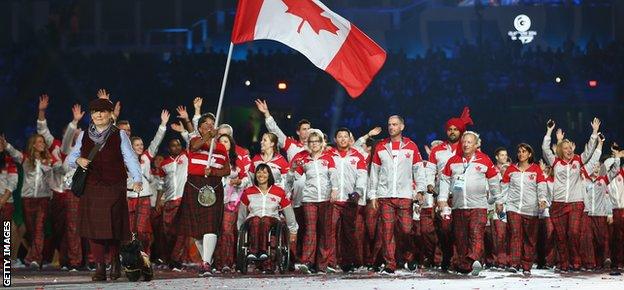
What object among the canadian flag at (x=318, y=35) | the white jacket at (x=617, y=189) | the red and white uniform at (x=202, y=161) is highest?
the canadian flag at (x=318, y=35)

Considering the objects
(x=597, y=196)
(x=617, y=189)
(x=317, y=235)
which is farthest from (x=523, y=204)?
(x=317, y=235)

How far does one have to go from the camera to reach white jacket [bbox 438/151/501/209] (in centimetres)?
1603

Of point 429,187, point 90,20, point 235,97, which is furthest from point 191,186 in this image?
point 90,20

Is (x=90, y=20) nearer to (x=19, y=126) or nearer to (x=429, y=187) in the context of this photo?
(x=19, y=126)

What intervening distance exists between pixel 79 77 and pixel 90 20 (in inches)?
437

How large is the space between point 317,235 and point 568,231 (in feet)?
11.9

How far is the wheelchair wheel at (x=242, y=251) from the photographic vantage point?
51.6 ft

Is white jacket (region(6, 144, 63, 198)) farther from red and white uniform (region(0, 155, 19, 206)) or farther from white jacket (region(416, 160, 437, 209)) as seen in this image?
white jacket (region(416, 160, 437, 209))

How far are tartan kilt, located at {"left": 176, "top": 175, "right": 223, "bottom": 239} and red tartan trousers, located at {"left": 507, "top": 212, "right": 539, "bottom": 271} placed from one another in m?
4.28

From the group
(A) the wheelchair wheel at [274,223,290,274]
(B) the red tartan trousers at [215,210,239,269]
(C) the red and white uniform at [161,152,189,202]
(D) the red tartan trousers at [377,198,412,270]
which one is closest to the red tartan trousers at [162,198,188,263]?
(C) the red and white uniform at [161,152,189,202]

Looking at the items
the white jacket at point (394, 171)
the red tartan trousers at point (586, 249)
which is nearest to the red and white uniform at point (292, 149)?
the white jacket at point (394, 171)

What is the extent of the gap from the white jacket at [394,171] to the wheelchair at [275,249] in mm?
1197

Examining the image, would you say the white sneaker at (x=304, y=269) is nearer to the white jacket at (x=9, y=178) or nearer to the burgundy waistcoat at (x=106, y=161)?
the burgundy waistcoat at (x=106, y=161)

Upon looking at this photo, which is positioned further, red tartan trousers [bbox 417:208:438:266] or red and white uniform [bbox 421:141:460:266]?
red tartan trousers [bbox 417:208:438:266]
